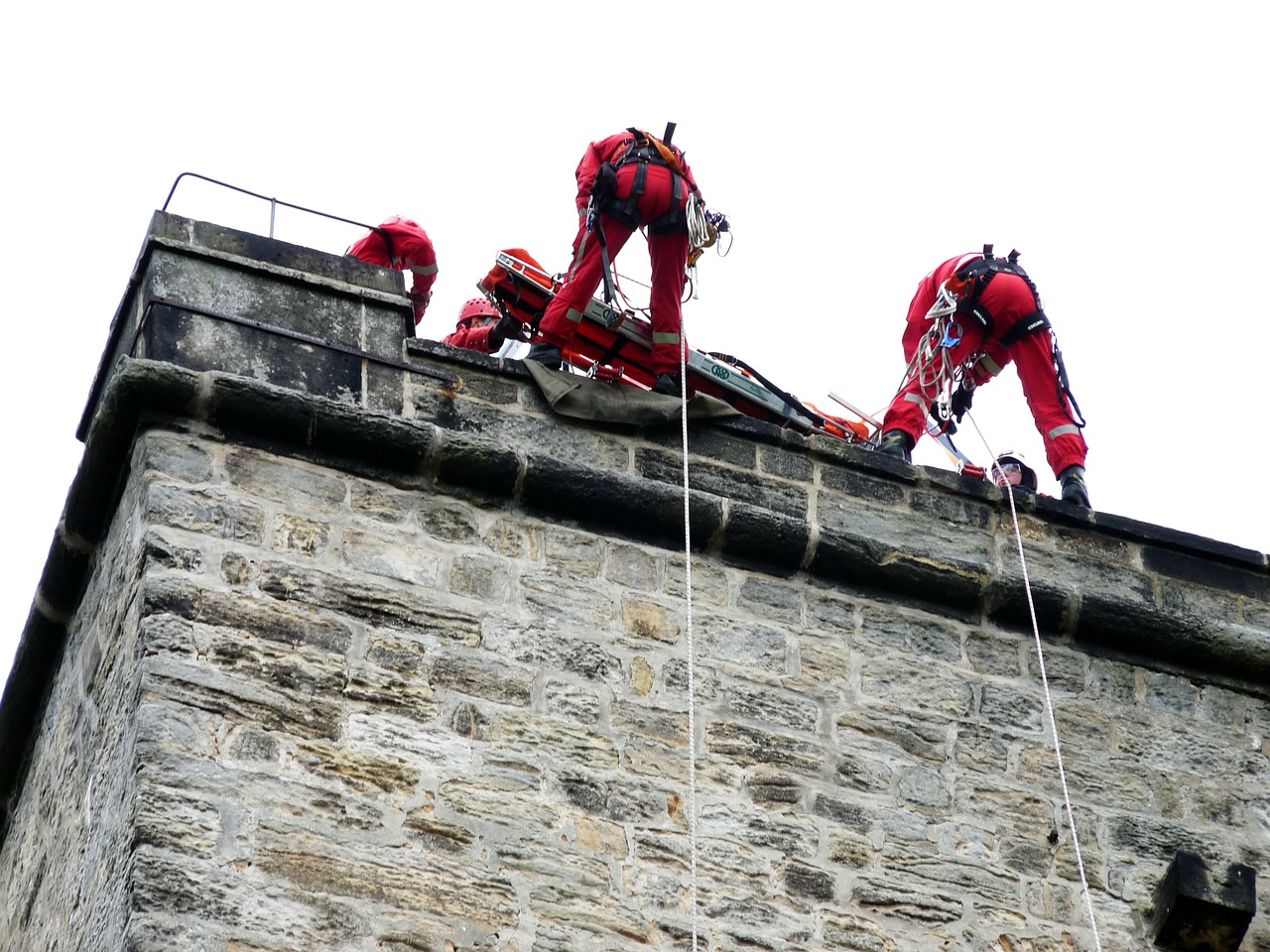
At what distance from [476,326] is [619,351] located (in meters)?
3.55

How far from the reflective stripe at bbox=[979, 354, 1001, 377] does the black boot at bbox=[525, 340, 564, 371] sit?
85.7 inches

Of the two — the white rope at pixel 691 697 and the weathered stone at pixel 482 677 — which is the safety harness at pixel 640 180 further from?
the weathered stone at pixel 482 677

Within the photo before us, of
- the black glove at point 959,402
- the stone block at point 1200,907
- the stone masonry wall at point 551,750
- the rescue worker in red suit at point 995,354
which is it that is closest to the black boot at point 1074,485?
the rescue worker in red suit at point 995,354

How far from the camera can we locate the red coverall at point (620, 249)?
8.29 metres

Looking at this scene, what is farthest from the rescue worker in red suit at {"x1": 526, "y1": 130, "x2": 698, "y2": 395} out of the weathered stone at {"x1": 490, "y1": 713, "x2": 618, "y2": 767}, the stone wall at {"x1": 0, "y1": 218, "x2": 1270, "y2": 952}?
the weathered stone at {"x1": 490, "y1": 713, "x2": 618, "y2": 767}

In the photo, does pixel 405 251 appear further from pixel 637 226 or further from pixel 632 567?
pixel 632 567

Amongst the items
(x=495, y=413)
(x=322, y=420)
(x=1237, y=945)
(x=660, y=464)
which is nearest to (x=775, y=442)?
(x=660, y=464)

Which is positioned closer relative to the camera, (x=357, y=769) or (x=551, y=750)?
(x=357, y=769)

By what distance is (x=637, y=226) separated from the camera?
8398 mm

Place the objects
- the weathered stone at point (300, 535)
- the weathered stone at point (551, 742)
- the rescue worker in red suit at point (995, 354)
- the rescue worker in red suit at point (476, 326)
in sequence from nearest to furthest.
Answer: the weathered stone at point (551, 742), the weathered stone at point (300, 535), the rescue worker in red suit at point (995, 354), the rescue worker in red suit at point (476, 326)

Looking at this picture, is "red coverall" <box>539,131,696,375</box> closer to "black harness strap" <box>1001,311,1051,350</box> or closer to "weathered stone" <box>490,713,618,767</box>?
"black harness strap" <box>1001,311,1051,350</box>

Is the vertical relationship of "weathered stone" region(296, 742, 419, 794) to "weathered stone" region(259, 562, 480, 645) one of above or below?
below

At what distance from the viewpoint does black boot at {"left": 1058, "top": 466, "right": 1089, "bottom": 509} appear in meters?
8.86

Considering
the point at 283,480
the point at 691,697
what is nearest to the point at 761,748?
the point at 691,697
